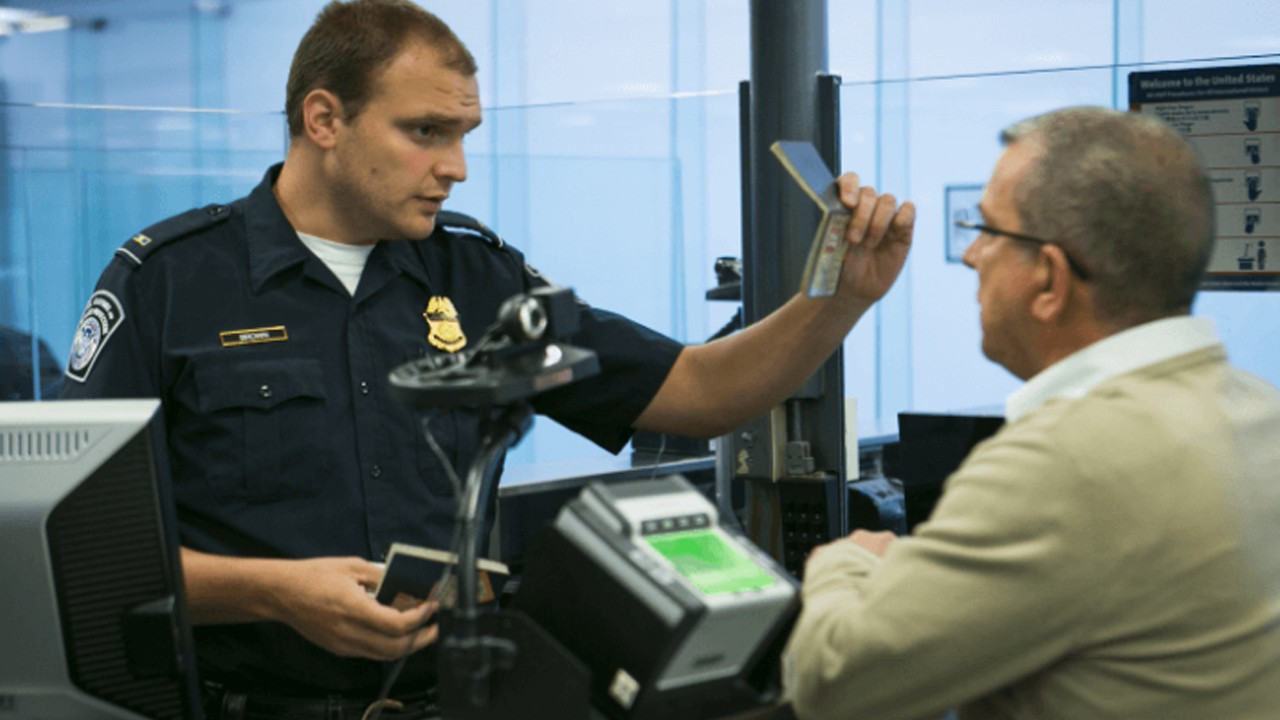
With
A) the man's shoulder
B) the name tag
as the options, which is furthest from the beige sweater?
the man's shoulder

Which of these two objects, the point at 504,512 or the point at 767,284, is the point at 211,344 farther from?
the point at 504,512

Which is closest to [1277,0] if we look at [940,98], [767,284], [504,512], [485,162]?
[940,98]

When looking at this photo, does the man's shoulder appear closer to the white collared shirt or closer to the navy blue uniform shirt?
the navy blue uniform shirt

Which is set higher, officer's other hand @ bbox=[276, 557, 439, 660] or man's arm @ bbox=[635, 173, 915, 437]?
man's arm @ bbox=[635, 173, 915, 437]

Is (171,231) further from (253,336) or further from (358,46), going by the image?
(358,46)

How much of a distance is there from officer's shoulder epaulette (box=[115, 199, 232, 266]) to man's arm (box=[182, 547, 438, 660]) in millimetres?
408

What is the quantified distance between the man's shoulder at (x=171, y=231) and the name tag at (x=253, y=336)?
0.15m

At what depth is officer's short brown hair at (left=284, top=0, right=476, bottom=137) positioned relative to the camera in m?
1.94

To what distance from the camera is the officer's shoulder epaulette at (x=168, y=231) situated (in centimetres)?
191

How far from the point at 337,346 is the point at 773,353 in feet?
2.00

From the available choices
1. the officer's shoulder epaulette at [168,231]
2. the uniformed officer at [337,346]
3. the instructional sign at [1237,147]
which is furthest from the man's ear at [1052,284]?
the instructional sign at [1237,147]

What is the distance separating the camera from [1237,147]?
2.63 metres

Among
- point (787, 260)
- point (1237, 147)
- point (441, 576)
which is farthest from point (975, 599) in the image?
point (1237, 147)

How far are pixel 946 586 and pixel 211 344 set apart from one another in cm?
108
